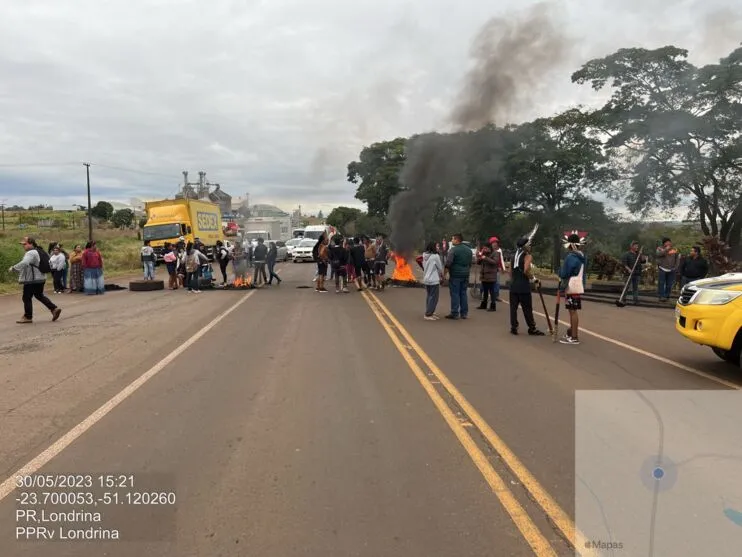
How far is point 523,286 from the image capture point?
9.46 m

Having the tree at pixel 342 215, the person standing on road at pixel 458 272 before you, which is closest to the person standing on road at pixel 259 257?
the person standing on road at pixel 458 272

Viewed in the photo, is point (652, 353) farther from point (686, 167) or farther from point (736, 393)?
point (686, 167)

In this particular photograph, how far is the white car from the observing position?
A: 115 feet

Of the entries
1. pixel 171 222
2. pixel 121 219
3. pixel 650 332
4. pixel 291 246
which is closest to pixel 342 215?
pixel 121 219

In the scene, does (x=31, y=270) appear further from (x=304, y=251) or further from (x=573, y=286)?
(x=304, y=251)

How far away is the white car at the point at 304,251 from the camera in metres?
35.1

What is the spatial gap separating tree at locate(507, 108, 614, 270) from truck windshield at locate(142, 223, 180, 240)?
56.8 feet

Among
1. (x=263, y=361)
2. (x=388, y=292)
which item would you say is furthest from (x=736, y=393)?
(x=388, y=292)

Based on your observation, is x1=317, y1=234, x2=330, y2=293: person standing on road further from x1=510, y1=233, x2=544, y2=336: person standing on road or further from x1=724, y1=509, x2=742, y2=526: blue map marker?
x1=724, y1=509, x2=742, y2=526: blue map marker

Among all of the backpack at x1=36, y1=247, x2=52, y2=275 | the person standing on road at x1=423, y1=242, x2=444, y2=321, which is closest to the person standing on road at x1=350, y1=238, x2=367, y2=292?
the person standing on road at x1=423, y1=242, x2=444, y2=321

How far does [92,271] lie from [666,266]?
15591mm

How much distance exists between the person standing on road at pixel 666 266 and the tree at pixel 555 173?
40.8ft

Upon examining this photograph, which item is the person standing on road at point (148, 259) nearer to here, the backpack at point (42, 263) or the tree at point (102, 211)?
the backpack at point (42, 263)

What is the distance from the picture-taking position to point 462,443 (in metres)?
4.36
